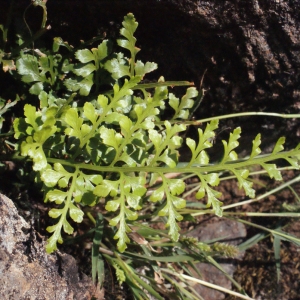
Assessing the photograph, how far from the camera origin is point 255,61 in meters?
1.48

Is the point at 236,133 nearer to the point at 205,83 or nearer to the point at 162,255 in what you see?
the point at 205,83

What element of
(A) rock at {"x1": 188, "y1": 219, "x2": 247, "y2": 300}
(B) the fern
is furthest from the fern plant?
(A) rock at {"x1": 188, "y1": 219, "x2": 247, "y2": 300}

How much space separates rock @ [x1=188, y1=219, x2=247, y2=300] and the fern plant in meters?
0.42

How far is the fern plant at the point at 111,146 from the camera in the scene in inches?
45.8

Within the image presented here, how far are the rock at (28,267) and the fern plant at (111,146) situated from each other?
100 millimetres

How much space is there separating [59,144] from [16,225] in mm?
262

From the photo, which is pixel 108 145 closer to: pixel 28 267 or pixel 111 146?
pixel 111 146

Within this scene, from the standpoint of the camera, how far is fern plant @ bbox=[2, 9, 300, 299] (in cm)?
116

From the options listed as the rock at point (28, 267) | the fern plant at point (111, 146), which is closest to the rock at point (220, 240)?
the fern plant at point (111, 146)

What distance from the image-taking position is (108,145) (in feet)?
3.92

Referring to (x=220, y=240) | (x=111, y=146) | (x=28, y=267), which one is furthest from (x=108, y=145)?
(x=220, y=240)

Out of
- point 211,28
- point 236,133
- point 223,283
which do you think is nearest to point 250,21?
Answer: point 211,28

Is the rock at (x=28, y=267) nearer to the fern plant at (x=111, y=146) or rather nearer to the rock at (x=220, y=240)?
the fern plant at (x=111, y=146)

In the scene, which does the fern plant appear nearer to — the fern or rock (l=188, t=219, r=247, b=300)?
the fern
